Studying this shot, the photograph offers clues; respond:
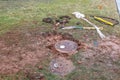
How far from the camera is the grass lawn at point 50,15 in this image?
359 cm

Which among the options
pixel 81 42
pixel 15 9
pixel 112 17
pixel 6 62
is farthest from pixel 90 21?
pixel 6 62

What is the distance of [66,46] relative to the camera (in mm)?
4168

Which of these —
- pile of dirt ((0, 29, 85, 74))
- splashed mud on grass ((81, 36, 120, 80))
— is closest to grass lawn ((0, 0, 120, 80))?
splashed mud on grass ((81, 36, 120, 80))

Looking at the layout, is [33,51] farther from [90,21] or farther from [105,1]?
[105,1]

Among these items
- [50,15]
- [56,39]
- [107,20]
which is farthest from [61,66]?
[107,20]

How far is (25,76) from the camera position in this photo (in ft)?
11.5

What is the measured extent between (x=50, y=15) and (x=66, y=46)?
1342 mm

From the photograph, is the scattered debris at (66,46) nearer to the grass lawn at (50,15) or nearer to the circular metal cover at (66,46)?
the circular metal cover at (66,46)

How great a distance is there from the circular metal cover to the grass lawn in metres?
0.18

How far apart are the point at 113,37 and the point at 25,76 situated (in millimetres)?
1997

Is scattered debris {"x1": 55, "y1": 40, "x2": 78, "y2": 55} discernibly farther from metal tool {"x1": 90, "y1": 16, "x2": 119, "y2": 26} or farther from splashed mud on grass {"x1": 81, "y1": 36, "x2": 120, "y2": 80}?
metal tool {"x1": 90, "y1": 16, "x2": 119, "y2": 26}

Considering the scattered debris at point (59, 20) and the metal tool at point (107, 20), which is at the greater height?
the scattered debris at point (59, 20)

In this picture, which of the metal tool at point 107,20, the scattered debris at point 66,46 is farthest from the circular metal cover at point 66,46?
the metal tool at point 107,20

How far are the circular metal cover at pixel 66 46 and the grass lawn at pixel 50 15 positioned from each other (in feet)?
0.58
